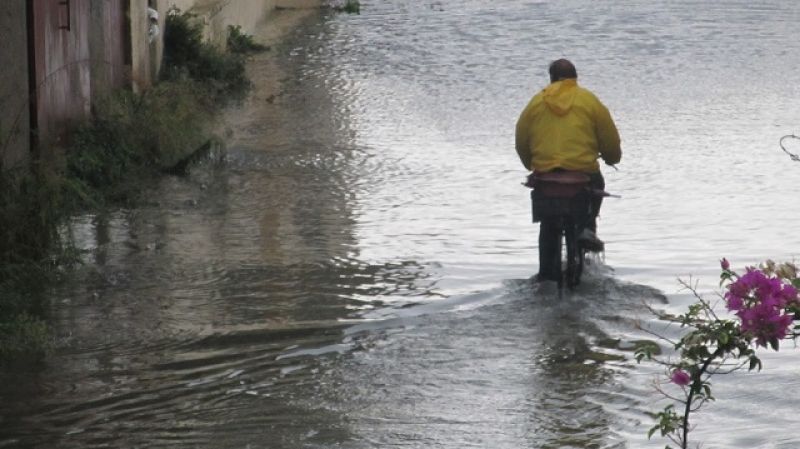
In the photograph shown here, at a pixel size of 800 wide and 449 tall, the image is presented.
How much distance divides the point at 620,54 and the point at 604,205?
11.3m

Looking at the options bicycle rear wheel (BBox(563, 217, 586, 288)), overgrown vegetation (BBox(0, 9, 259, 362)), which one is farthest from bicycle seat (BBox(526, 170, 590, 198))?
overgrown vegetation (BBox(0, 9, 259, 362))

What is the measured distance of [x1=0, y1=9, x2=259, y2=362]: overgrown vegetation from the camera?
9906 mm

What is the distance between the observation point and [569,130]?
33.5 ft

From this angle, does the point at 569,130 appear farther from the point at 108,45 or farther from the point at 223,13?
the point at 223,13

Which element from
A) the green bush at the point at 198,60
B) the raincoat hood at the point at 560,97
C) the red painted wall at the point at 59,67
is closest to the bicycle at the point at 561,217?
the raincoat hood at the point at 560,97

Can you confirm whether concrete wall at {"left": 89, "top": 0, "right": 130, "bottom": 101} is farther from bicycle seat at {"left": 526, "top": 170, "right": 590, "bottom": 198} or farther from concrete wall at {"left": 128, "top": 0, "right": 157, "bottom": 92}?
bicycle seat at {"left": 526, "top": 170, "right": 590, "bottom": 198}

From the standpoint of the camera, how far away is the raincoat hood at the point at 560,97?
A: 10227mm

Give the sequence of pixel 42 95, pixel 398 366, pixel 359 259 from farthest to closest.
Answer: pixel 42 95 < pixel 359 259 < pixel 398 366

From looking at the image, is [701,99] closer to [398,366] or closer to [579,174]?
[579,174]

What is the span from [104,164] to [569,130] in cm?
513

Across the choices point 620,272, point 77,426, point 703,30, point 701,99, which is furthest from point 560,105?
point 703,30

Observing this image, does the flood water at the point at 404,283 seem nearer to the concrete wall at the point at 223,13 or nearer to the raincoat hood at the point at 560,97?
the raincoat hood at the point at 560,97

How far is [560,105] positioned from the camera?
1023cm

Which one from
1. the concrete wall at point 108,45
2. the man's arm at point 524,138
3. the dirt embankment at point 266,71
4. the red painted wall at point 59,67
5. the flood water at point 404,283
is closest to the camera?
the flood water at point 404,283
